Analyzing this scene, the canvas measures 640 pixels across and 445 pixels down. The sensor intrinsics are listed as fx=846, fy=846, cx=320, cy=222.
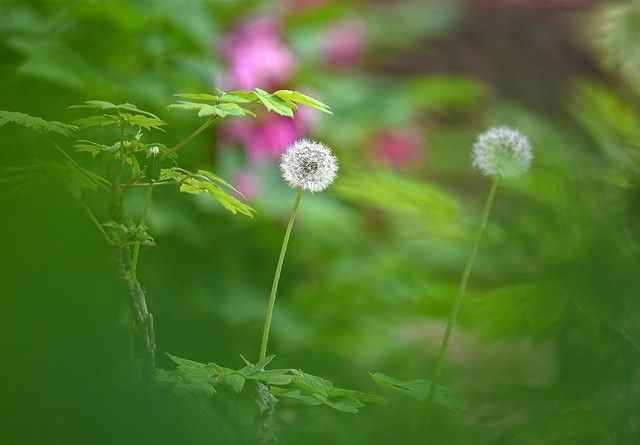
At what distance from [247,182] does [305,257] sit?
1.09 ft

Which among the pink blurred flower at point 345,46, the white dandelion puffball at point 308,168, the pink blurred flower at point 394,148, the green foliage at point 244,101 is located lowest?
the white dandelion puffball at point 308,168

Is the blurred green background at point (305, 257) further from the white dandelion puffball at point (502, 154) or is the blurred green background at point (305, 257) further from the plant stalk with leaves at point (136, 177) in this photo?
the white dandelion puffball at point (502, 154)

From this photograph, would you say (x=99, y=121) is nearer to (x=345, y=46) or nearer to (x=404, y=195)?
(x=404, y=195)

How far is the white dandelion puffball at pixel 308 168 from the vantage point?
61 cm

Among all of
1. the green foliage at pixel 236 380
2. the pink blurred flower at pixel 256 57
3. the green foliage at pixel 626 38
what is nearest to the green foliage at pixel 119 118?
the green foliage at pixel 236 380

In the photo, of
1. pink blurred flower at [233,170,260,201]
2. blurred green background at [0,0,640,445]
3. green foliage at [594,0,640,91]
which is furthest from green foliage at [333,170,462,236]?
pink blurred flower at [233,170,260,201]

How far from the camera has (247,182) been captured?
2.29m

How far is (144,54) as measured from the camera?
5.98ft

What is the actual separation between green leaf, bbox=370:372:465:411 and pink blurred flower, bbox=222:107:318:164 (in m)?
1.66

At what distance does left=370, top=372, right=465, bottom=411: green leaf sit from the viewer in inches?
23.7

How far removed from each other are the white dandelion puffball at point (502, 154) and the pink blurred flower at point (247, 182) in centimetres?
157

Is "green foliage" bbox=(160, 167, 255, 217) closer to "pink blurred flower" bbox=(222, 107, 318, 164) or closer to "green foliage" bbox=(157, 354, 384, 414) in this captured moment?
"green foliage" bbox=(157, 354, 384, 414)

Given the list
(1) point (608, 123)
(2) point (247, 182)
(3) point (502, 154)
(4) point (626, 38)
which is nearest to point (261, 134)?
(2) point (247, 182)

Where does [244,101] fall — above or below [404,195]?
below
